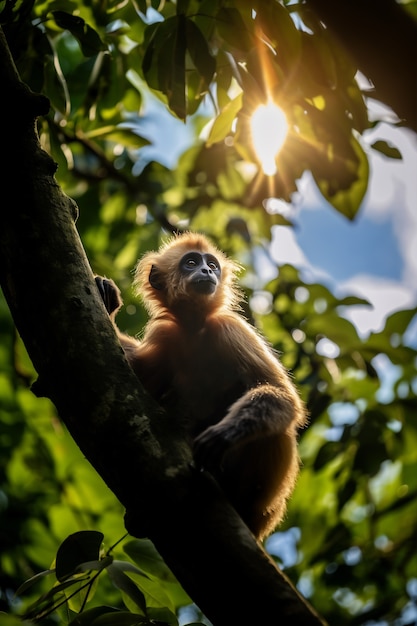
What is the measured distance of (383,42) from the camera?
4.10 ft

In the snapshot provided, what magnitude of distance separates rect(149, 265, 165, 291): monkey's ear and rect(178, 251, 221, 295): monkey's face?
0.65 ft

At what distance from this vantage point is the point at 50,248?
290cm

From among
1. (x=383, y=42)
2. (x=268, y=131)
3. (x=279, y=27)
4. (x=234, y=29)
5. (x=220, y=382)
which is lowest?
(x=220, y=382)

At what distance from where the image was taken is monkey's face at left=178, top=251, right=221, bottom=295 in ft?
17.0

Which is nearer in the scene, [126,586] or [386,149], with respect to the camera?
[126,586]

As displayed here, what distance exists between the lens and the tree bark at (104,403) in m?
2.42

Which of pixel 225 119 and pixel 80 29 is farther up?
pixel 80 29

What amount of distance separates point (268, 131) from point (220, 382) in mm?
1496

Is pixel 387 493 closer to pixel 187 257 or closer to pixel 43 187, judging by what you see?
pixel 187 257

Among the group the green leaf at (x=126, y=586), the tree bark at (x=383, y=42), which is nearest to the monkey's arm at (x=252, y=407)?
the green leaf at (x=126, y=586)

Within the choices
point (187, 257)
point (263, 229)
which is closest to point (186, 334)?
point (187, 257)

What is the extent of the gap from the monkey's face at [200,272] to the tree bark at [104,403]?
2134 mm

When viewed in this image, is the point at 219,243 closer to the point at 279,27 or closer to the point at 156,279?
the point at 156,279

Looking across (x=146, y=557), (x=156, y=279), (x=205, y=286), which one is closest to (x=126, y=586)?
(x=146, y=557)
